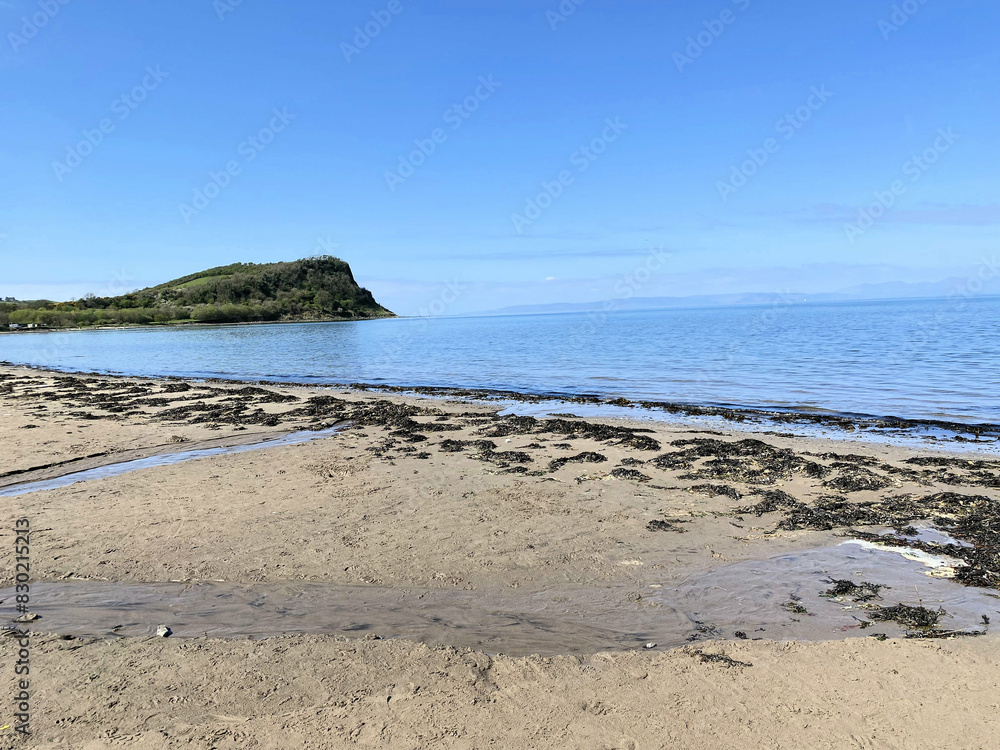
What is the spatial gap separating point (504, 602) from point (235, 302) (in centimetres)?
15412

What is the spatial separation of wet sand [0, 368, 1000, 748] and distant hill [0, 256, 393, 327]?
115079 mm

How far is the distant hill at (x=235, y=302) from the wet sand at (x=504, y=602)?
115079 mm

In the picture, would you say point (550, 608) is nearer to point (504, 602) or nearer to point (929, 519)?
point (504, 602)

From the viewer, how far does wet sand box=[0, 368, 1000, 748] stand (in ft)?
12.2

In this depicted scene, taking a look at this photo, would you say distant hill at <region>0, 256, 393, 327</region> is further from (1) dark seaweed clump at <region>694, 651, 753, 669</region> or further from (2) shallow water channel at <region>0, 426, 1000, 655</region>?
(1) dark seaweed clump at <region>694, 651, 753, 669</region>

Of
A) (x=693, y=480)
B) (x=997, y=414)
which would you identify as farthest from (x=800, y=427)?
(x=693, y=480)

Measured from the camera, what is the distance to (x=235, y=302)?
474ft

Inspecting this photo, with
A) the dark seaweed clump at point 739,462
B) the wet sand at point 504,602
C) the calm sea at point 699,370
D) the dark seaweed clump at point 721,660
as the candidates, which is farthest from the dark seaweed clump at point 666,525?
the calm sea at point 699,370

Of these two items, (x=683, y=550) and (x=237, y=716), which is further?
(x=683, y=550)

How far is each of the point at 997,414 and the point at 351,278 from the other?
188265mm

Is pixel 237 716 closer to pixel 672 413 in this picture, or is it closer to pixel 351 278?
pixel 672 413

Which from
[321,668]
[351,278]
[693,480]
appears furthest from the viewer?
[351,278]

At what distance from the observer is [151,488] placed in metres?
8.99

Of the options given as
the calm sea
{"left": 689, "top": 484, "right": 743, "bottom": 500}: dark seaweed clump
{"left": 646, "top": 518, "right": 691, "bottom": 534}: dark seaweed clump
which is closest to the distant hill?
the calm sea
